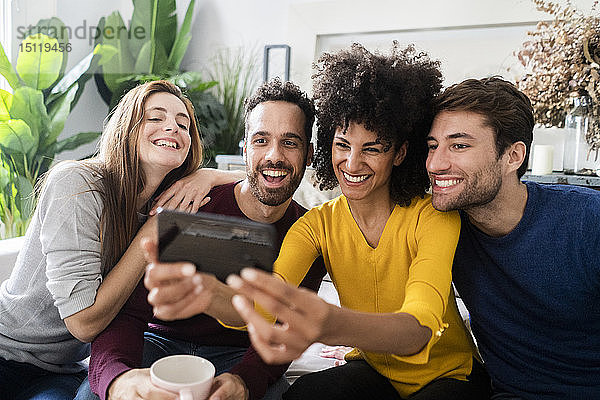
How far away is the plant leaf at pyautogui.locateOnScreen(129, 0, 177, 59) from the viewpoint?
12.0ft

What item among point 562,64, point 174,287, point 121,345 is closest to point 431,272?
point 174,287

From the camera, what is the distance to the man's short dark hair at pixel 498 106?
1.38m

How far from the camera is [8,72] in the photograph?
3166 mm

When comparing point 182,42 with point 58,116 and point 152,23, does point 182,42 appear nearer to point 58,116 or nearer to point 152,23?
point 152,23

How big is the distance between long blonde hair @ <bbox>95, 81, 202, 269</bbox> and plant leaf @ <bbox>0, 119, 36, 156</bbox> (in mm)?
1677

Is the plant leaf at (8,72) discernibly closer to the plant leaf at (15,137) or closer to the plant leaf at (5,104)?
the plant leaf at (5,104)

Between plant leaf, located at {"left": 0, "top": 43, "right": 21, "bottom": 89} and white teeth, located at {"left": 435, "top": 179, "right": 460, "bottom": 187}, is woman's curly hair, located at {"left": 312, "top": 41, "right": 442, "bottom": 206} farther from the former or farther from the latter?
plant leaf, located at {"left": 0, "top": 43, "right": 21, "bottom": 89}

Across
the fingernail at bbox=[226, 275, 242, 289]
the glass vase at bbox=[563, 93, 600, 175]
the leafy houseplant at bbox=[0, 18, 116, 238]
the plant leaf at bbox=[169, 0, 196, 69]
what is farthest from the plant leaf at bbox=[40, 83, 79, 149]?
the fingernail at bbox=[226, 275, 242, 289]

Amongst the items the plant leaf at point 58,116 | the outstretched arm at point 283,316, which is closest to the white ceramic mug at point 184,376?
the outstretched arm at point 283,316

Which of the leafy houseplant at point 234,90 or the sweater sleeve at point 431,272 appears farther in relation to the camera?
the leafy houseplant at point 234,90

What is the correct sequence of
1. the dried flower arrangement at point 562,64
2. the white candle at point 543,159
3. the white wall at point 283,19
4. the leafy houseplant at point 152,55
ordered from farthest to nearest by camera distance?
the leafy houseplant at point 152,55 < the white wall at point 283,19 < the white candle at point 543,159 < the dried flower arrangement at point 562,64

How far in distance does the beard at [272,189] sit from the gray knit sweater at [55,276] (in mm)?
427

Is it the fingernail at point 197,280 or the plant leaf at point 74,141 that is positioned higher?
the plant leaf at point 74,141

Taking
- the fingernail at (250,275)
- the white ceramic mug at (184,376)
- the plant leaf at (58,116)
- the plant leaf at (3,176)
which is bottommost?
the white ceramic mug at (184,376)
